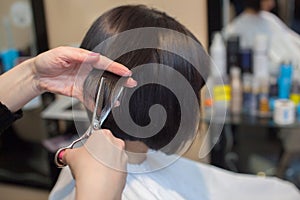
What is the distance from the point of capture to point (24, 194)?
2.15 m

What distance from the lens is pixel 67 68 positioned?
963mm

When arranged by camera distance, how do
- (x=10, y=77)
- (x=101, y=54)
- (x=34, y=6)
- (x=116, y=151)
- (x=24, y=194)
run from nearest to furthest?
(x=116, y=151)
(x=101, y=54)
(x=10, y=77)
(x=34, y=6)
(x=24, y=194)


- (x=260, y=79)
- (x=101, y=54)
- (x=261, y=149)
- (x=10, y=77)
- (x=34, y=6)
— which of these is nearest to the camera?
(x=101, y=54)

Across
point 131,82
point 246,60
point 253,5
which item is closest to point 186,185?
point 131,82

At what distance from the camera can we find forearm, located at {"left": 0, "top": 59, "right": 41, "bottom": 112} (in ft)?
3.28

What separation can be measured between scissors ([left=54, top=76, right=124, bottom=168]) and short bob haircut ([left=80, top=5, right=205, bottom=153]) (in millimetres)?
24

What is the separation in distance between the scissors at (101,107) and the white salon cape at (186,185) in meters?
0.27

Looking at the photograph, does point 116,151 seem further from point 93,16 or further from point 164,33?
point 93,16

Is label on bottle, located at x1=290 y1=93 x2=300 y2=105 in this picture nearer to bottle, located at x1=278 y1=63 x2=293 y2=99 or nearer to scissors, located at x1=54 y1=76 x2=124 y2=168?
bottle, located at x1=278 y1=63 x2=293 y2=99

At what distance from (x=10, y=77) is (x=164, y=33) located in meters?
0.36

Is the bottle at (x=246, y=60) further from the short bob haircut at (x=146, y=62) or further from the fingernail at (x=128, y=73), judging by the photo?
the fingernail at (x=128, y=73)

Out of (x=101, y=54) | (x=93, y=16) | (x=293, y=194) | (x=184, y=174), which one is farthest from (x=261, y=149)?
(x=101, y=54)

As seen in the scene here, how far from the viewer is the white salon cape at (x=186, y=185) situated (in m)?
1.09

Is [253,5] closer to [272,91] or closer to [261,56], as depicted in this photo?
[261,56]
